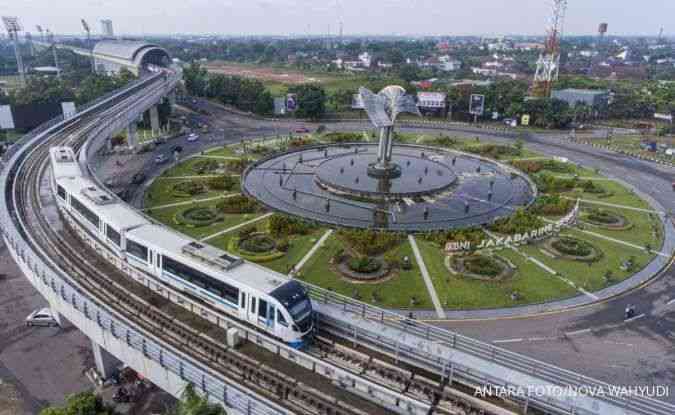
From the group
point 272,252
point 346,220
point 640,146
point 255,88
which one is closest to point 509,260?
point 346,220

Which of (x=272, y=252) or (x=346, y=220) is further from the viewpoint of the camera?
(x=346, y=220)

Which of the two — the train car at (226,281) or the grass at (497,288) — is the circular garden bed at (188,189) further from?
the grass at (497,288)

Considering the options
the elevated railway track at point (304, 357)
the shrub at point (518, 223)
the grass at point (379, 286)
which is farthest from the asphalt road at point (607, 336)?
the shrub at point (518, 223)

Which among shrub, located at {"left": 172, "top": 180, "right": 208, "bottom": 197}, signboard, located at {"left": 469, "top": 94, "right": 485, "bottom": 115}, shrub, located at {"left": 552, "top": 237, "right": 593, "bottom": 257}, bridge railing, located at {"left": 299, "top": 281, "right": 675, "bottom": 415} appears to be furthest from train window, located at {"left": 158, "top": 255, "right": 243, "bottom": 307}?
signboard, located at {"left": 469, "top": 94, "right": 485, "bottom": 115}

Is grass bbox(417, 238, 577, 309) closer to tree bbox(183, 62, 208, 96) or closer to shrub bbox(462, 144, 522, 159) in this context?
shrub bbox(462, 144, 522, 159)

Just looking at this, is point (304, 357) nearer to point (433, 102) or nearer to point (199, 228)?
point (199, 228)

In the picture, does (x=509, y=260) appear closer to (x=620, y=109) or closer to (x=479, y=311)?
(x=479, y=311)
